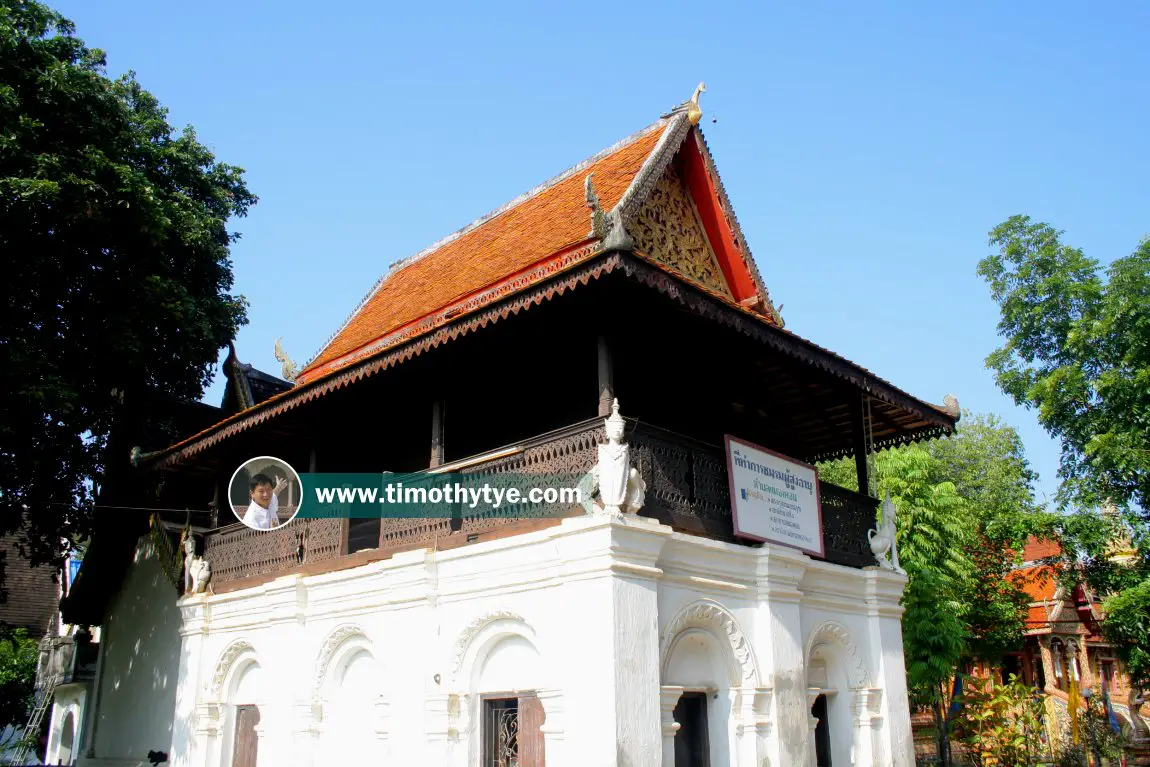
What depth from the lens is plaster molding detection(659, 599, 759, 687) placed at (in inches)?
322

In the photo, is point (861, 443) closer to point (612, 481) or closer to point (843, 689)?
point (843, 689)

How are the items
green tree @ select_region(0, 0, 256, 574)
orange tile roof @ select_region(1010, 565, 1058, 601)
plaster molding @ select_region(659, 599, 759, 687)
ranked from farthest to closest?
orange tile roof @ select_region(1010, 565, 1058, 601) < green tree @ select_region(0, 0, 256, 574) < plaster molding @ select_region(659, 599, 759, 687)

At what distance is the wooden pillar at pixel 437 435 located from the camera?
364 inches

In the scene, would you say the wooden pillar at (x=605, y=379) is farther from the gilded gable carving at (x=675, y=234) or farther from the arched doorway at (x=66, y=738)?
the arched doorway at (x=66, y=738)

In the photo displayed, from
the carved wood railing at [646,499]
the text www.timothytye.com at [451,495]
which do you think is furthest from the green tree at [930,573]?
the text www.timothytye.com at [451,495]

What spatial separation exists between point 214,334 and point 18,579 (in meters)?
18.6

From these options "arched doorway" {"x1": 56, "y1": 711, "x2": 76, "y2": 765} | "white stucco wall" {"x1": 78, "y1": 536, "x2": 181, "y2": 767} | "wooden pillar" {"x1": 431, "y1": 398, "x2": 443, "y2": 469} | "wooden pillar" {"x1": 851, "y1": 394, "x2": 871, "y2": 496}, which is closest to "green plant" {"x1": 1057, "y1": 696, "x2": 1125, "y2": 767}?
"wooden pillar" {"x1": 851, "y1": 394, "x2": 871, "y2": 496}

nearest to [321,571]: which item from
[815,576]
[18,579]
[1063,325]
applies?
[815,576]

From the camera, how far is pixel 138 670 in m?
14.3

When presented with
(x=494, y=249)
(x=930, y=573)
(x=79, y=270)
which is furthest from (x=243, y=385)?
(x=930, y=573)

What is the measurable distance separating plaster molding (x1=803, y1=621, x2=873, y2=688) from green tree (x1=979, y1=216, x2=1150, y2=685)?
28.5 ft

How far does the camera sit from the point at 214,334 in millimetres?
15586

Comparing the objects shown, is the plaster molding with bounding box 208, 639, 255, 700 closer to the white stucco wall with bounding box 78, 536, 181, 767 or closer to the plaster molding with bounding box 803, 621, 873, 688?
the white stucco wall with bounding box 78, 536, 181, 767

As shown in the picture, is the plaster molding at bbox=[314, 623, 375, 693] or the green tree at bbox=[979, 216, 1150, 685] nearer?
the plaster molding at bbox=[314, 623, 375, 693]
